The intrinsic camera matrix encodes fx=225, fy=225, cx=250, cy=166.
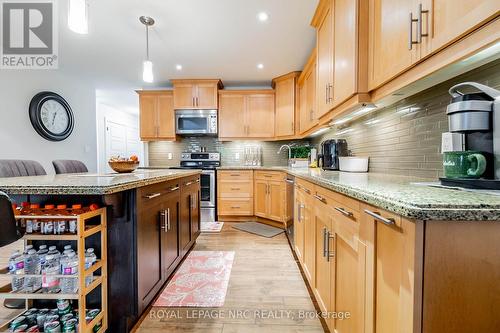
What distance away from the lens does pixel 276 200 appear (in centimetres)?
351

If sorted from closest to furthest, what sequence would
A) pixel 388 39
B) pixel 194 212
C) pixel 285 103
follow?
pixel 388 39 < pixel 194 212 < pixel 285 103

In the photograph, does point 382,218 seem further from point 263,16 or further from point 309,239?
point 263,16

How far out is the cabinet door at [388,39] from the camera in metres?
1.03

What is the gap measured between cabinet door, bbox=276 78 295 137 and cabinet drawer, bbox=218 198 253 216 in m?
1.36

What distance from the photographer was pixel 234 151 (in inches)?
176

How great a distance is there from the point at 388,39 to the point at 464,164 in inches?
29.6

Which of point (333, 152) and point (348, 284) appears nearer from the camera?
point (348, 284)

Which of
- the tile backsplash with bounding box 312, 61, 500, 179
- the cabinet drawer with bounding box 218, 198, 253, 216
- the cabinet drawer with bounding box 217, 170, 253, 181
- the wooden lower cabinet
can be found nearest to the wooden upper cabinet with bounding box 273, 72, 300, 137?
the cabinet drawer with bounding box 217, 170, 253, 181

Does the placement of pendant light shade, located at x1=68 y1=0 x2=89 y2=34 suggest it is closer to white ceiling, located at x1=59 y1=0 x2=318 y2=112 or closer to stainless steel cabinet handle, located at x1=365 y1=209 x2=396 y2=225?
white ceiling, located at x1=59 y1=0 x2=318 y2=112

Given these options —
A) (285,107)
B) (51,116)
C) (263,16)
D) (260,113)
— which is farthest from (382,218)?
(51,116)

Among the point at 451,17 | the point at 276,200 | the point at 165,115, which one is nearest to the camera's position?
the point at 451,17

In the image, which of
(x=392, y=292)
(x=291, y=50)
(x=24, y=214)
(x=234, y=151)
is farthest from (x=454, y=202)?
(x=234, y=151)

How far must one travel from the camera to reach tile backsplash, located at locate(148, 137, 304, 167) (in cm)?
445

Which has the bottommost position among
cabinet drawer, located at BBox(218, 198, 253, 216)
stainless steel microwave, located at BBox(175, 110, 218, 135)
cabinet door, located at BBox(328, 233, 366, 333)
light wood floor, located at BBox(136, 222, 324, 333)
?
light wood floor, located at BBox(136, 222, 324, 333)
